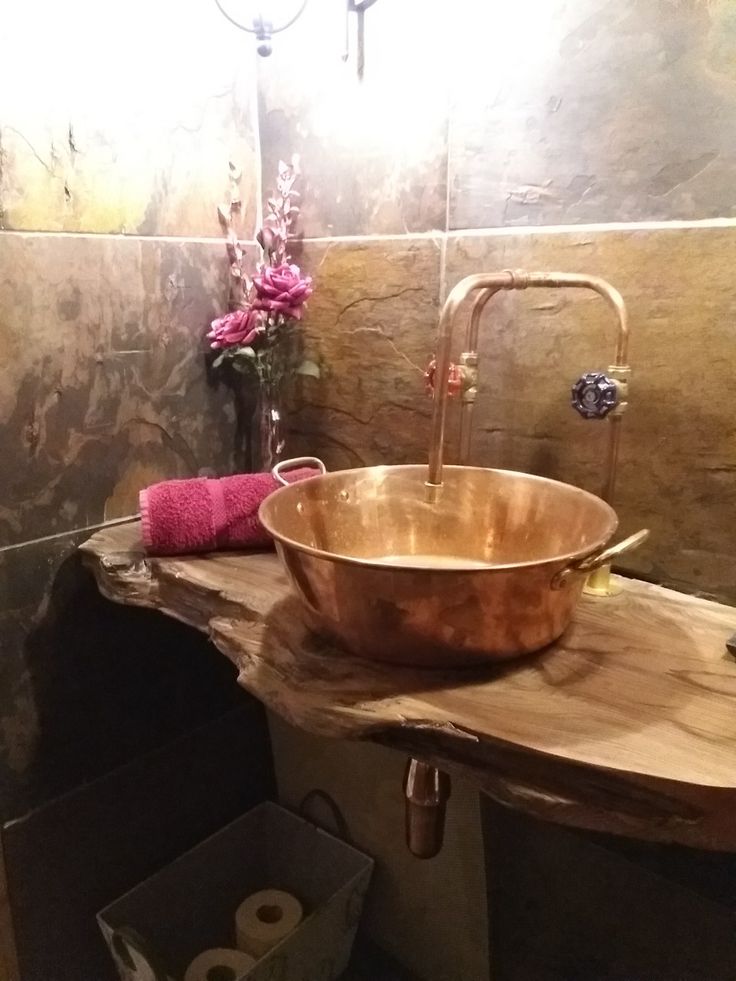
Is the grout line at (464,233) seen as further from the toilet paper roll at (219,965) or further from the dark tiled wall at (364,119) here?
the toilet paper roll at (219,965)

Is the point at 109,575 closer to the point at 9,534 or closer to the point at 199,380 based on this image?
the point at 9,534

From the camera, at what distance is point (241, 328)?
3.64 ft

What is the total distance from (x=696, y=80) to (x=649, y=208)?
0.12m

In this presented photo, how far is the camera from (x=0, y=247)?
0.93 m

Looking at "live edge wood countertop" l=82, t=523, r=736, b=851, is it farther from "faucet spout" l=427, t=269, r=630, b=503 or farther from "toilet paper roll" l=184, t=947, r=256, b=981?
"toilet paper roll" l=184, t=947, r=256, b=981

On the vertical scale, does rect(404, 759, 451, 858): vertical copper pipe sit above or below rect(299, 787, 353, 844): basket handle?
above

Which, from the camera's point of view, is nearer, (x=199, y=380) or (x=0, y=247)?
(x=0, y=247)

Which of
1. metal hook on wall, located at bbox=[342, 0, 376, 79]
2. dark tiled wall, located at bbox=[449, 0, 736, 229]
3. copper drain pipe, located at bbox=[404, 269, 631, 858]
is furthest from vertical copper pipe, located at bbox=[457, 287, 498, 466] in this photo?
metal hook on wall, located at bbox=[342, 0, 376, 79]

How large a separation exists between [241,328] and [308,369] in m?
0.11

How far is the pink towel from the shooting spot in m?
0.97

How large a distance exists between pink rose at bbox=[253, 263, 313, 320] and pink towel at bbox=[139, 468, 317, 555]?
0.84 feet

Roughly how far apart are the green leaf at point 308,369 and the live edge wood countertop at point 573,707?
400 millimetres

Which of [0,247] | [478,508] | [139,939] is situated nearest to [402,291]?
[478,508]

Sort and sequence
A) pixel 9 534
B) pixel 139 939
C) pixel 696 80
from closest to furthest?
1. pixel 696 80
2. pixel 9 534
3. pixel 139 939
